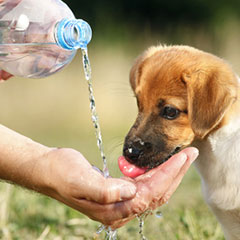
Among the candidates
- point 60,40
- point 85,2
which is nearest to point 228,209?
point 60,40

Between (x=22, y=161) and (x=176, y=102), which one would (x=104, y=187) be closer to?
(x=22, y=161)

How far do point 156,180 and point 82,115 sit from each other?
8.10 metres

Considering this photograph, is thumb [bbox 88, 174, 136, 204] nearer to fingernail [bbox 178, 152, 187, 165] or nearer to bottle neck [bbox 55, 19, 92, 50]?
fingernail [bbox 178, 152, 187, 165]

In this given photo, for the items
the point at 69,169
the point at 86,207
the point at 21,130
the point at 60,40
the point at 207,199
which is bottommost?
the point at 21,130

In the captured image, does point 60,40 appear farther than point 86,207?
Yes

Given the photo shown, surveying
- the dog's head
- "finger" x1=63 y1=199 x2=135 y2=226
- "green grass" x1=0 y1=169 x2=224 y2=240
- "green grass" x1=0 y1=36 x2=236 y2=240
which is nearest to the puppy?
the dog's head

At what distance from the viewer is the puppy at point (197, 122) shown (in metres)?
3.90

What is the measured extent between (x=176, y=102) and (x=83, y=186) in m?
1.39

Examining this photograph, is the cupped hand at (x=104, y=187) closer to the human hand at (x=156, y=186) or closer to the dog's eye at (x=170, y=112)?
the human hand at (x=156, y=186)

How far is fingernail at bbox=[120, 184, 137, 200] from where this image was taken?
294 centimetres

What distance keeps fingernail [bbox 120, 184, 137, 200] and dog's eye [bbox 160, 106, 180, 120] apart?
1.21m

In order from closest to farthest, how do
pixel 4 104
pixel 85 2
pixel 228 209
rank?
pixel 228 209
pixel 4 104
pixel 85 2

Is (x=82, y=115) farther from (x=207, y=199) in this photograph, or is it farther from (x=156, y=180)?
(x=156, y=180)

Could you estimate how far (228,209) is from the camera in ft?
13.2
